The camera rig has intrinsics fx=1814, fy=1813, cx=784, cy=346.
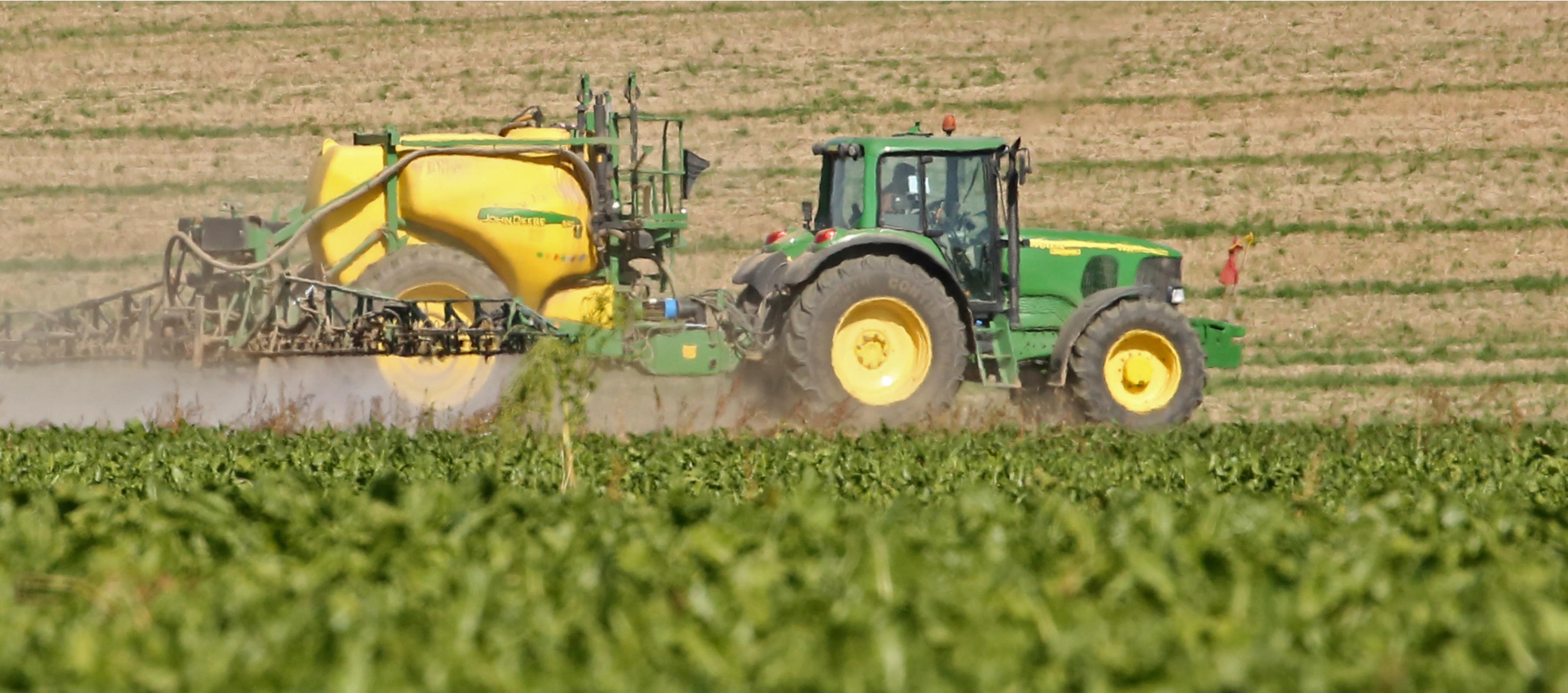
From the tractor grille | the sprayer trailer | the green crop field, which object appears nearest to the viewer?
the green crop field

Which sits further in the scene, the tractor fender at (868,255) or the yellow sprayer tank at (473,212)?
the yellow sprayer tank at (473,212)

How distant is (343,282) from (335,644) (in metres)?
10.9

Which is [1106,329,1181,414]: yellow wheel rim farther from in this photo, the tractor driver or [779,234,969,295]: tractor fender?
the tractor driver

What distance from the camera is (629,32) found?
26891 mm

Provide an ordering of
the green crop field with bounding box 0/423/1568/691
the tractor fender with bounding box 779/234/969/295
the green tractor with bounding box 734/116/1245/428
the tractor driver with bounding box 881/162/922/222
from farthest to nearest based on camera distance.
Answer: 1. the tractor driver with bounding box 881/162/922/222
2. the green tractor with bounding box 734/116/1245/428
3. the tractor fender with bounding box 779/234/969/295
4. the green crop field with bounding box 0/423/1568/691

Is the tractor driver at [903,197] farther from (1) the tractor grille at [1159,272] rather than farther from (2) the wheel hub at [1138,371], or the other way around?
(1) the tractor grille at [1159,272]

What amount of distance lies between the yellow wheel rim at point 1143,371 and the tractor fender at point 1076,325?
0.31 metres

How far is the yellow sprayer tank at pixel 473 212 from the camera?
14039mm

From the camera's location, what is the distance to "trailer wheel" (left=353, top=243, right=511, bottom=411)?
13336 millimetres

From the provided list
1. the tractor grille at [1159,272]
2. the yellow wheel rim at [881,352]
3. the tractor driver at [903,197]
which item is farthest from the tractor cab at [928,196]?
the tractor grille at [1159,272]

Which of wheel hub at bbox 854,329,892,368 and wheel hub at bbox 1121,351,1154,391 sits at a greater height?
wheel hub at bbox 854,329,892,368

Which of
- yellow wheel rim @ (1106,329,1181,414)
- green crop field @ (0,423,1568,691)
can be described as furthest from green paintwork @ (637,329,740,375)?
green crop field @ (0,423,1568,691)

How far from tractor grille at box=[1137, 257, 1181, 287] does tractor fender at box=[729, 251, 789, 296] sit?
3128 mm

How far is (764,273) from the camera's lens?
43.4 ft
